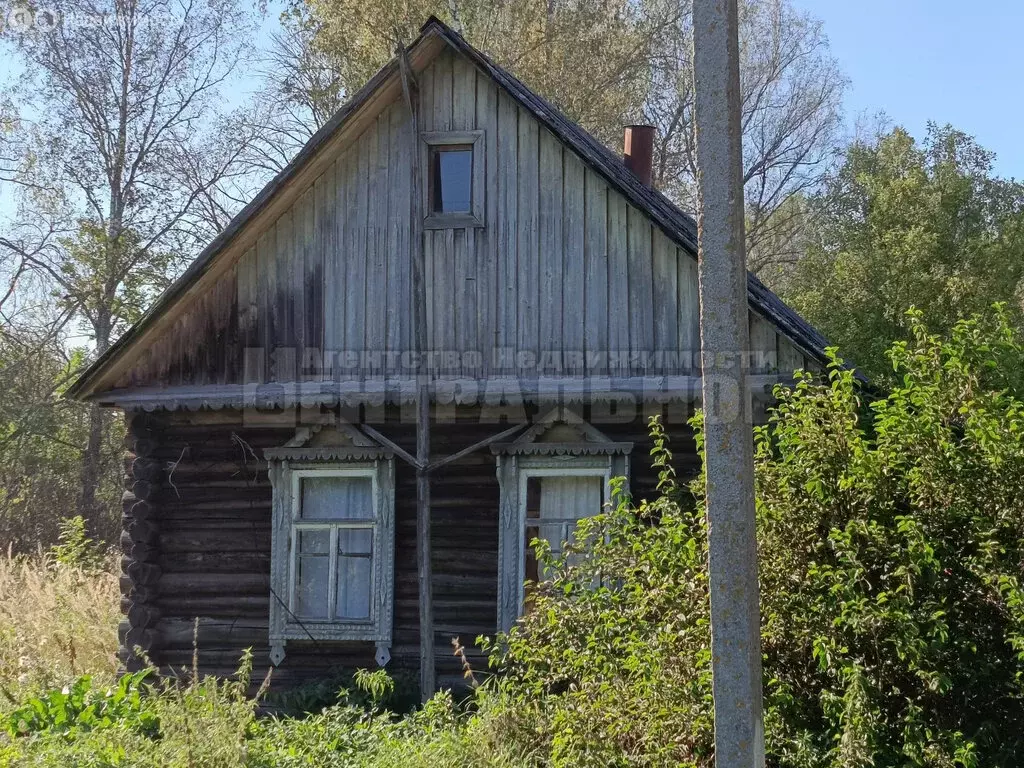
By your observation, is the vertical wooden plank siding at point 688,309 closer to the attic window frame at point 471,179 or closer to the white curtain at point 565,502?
the white curtain at point 565,502

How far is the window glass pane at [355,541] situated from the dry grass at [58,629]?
259cm

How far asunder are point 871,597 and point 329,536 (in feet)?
19.2

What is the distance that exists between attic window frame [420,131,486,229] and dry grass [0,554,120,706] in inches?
203

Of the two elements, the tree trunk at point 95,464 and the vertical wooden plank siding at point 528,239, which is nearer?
the vertical wooden plank siding at point 528,239

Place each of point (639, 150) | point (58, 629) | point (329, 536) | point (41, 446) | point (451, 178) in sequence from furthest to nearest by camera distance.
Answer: point (41, 446) → point (639, 150) → point (58, 629) → point (451, 178) → point (329, 536)

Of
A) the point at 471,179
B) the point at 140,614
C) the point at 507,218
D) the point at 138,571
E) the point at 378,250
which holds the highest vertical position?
the point at 471,179

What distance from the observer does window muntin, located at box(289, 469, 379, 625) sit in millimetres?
10281

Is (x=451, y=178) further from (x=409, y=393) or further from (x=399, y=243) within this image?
(x=409, y=393)

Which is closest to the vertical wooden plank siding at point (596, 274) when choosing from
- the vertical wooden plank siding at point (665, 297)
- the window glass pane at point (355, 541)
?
the vertical wooden plank siding at point (665, 297)

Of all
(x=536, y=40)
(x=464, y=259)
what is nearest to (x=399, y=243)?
(x=464, y=259)

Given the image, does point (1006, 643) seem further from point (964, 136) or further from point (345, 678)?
point (964, 136)

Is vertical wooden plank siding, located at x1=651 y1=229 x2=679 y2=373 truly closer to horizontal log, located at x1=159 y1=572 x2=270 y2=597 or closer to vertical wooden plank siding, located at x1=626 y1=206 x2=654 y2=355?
vertical wooden plank siding, located at x1=626 y1=206 x2=654 y2=355

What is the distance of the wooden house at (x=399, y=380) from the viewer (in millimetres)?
9805

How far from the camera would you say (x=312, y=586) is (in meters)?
10.4
